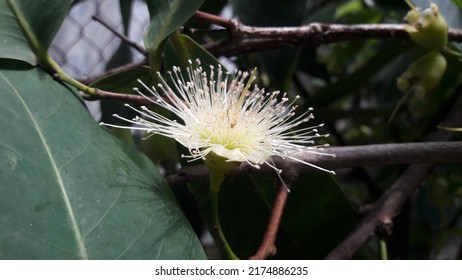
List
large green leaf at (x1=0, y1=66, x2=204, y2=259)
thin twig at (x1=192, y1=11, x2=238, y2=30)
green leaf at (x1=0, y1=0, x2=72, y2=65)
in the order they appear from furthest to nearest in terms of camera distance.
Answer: thin twig at (x1=192, y1=11, x2=238, y2=30)
green leaf at (x1=0, y1=0, x2=72, y2=65)
large green leaf at (x1=0, y1=66, x2=204, y2=259)

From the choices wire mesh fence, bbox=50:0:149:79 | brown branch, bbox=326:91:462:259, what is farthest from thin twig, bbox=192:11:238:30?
wire mesh fence, bbox=50:0:149:79

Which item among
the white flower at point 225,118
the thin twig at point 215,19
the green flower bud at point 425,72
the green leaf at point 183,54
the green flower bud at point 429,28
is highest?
the green flower bud at point 429,28

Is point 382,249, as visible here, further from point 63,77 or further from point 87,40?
point 87,40

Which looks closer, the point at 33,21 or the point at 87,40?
the point at 33,21

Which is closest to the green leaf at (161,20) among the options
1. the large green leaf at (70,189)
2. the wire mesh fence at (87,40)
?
the large green leaf at (70,189)

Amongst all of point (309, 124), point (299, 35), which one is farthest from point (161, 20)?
point (309, 124)

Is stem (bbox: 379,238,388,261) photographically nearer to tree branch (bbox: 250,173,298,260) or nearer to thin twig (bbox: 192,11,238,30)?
tree branch (bbox: 250,173,298,260)

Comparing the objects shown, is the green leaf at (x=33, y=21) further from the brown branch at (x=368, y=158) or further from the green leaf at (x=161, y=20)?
the brown branch at (x=368, y=158)
